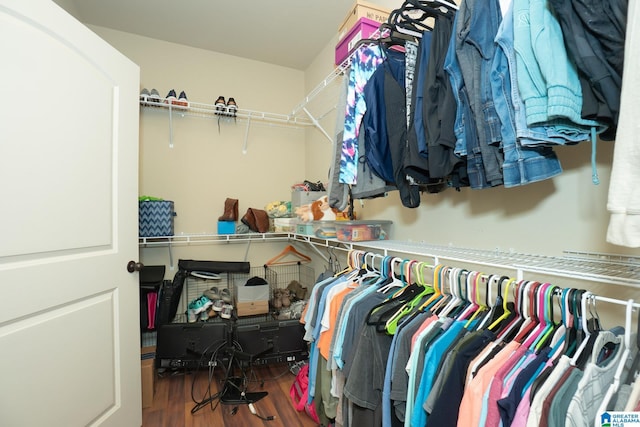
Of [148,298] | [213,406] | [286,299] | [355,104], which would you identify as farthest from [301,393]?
[355,104]

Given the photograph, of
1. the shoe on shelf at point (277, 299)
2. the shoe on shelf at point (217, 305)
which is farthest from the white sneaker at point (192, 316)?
the shoe on shelf at point (277, 299)

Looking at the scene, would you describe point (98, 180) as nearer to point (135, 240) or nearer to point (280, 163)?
point (135, 240)

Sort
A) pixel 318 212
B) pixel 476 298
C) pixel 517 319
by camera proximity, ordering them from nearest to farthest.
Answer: pixel 517 319
pixel 476 298
pixel 318 212

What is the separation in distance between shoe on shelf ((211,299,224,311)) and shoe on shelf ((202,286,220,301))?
34 millimetres

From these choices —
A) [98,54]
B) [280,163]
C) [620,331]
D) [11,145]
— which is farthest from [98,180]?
[620,331]

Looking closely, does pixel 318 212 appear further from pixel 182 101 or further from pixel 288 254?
pixel 182 101

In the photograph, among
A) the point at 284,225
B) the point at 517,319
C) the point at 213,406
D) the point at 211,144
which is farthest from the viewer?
the point at 211,144

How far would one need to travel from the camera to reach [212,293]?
7.69 feet

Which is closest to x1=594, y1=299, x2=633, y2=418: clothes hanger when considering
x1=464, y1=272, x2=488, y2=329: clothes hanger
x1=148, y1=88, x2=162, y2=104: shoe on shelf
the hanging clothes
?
x1=464, y1=272, x2=488, y2=329: clothes hanger

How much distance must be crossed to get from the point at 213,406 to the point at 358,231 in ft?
4.54

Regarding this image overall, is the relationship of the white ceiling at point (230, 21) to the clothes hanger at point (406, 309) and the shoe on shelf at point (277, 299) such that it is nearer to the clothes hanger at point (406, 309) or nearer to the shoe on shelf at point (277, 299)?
the clothes hanger at point (406, 309)

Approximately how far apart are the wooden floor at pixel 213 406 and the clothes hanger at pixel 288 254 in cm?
96

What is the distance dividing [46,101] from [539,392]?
5.89ft

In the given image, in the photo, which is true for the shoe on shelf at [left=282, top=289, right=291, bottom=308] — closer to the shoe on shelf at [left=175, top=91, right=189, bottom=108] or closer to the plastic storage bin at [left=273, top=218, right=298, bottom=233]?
the plastic storage bin at [left=273, top=218, right=298, bottom=233]
